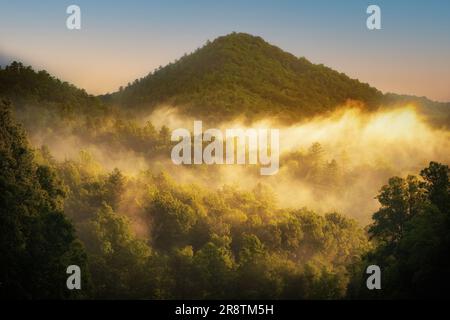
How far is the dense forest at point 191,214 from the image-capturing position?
1674 inches

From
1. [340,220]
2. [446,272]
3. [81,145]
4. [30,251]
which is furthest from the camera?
[81,145]

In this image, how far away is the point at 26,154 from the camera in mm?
48688

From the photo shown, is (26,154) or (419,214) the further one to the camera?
(26,154)

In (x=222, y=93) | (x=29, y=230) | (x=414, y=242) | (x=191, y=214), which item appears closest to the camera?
(x=414, y=242)

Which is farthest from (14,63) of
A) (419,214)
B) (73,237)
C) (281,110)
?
(281,110)

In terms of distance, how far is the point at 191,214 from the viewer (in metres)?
69.2

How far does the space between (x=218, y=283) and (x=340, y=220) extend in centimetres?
3162

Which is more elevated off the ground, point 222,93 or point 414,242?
point 222,93

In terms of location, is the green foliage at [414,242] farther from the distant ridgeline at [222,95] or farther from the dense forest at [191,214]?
the distant ridgeline at [222,95]

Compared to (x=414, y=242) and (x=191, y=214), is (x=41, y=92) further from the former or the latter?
(x=414, y=242)

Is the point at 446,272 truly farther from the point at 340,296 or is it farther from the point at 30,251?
the point at 30,251

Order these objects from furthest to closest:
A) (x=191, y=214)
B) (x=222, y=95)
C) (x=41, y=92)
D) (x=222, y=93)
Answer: (x=222, y=93), (x=222, y=95), (x=41, y=92), (x=191, y=214)

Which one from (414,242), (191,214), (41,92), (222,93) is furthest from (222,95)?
(414,242)

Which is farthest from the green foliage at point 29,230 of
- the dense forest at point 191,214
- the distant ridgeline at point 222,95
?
the distant ridgeline at point 222,95
